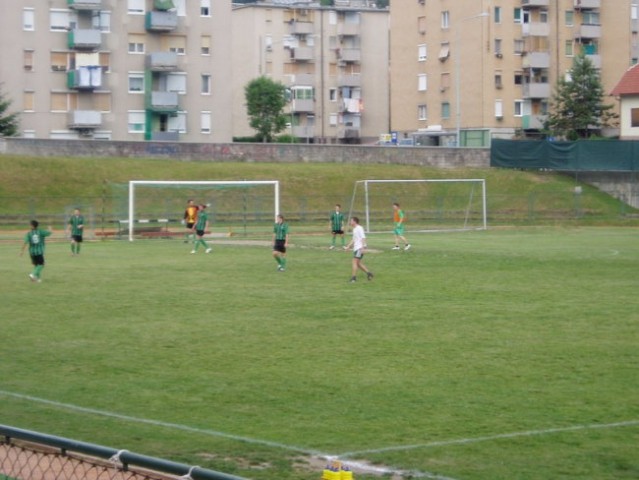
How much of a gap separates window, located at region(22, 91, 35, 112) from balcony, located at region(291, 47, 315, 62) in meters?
32.1

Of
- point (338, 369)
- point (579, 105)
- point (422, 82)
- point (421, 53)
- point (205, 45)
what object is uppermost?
point (421, 53)

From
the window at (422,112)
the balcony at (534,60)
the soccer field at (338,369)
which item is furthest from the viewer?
the window at (422,112)

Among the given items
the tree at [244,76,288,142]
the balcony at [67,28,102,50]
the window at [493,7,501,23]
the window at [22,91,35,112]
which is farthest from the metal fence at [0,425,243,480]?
the tree at [244,76,288,142]

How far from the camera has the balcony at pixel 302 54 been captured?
105438mm

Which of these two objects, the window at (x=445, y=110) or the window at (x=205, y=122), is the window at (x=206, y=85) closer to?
the window at (x=205, y=122)

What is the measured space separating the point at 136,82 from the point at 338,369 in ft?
227

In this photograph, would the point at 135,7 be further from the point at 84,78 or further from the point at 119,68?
the point at 84,78

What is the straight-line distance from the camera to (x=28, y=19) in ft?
258

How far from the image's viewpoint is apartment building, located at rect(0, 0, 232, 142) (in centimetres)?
7925

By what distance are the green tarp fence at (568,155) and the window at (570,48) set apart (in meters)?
20.4

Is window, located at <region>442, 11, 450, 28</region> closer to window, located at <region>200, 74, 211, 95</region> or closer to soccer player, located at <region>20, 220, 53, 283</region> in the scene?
window, located at <region>200, 74, 211, 95</region>

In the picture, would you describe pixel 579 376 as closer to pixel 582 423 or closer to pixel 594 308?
pixel 582 423

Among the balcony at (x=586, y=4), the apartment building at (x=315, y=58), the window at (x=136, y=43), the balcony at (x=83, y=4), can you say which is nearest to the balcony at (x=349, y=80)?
the apartment building at (x=315, y=58)

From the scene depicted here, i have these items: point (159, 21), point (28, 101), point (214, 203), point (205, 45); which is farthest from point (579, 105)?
point (28, 101)
